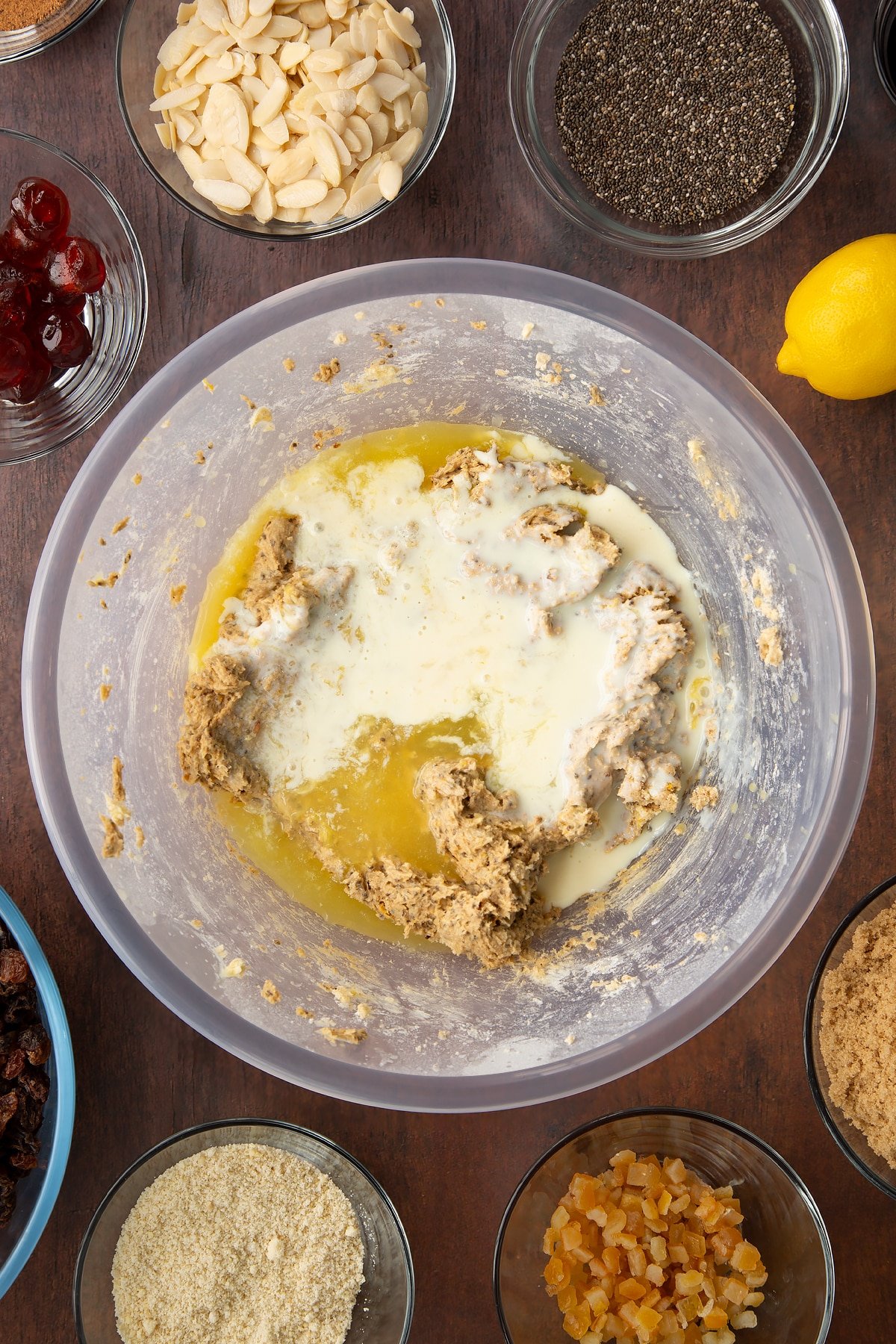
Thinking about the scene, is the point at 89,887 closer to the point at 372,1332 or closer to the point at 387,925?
the point at 387,925

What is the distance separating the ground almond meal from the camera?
1831 mm

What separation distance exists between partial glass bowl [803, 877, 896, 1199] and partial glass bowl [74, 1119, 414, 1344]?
0.87m

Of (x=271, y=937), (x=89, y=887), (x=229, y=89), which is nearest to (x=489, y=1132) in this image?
(x=271, y=937)

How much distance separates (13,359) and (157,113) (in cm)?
58

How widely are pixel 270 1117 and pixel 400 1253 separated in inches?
14.9

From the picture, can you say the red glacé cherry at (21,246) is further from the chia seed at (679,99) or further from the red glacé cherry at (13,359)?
the chia seed at (679,99)

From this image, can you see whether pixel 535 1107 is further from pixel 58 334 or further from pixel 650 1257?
pixel 58 334

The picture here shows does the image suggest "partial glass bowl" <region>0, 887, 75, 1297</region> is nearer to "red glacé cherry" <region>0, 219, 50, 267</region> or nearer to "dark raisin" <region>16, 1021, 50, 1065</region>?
"dark raisin" <region>16, 1021, 50, 1065</region>

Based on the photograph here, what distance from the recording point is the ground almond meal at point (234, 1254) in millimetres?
1831

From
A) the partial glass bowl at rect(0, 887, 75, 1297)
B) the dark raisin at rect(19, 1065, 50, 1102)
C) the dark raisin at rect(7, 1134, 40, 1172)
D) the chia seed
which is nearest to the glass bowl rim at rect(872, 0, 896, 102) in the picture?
the chia seed

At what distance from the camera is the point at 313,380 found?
1887 millimetres

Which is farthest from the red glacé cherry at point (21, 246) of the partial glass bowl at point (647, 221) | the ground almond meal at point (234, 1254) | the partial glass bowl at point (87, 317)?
the ground almond meal at point (234, 1254)

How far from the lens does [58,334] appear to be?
185 centimetres

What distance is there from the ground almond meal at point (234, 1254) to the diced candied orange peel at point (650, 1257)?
45 centimetres
